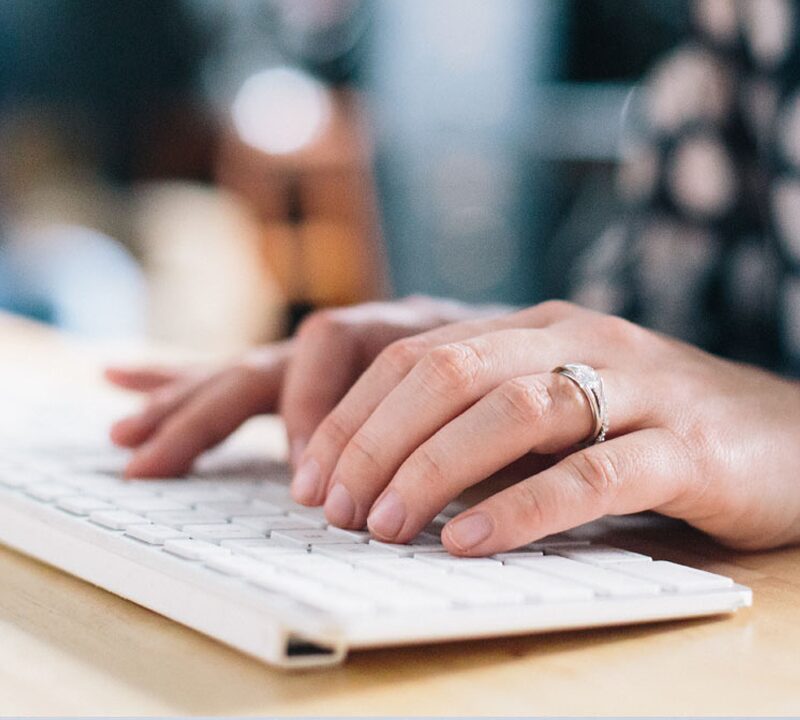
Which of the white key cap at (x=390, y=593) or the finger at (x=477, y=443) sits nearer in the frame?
the white key cap at (x=390, y=593)

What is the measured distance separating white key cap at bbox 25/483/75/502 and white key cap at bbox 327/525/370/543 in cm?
14

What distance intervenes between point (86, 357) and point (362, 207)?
3.17 metres

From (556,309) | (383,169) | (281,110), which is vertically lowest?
(556,309)

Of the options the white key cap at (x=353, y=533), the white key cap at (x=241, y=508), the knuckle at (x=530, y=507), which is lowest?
the white key cap at (x=241, y=508)

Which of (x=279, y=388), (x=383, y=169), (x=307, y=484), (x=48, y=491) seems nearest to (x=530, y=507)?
(x=307, y=484)

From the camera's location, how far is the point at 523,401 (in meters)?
0.51

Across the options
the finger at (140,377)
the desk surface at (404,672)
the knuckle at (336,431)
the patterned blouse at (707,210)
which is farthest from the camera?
the patterned blouse at (707,210)

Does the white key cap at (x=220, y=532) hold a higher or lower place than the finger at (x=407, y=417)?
lower

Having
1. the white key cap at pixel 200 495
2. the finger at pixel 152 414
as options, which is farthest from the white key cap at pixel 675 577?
the finger at pixel 152 414

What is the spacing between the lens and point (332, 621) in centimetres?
36

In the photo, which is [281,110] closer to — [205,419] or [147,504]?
[205,419]

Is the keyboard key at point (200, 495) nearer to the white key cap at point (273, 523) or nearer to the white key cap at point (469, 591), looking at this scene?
the white key cap at point (273, 523)

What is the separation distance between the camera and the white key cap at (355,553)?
17.4 inches

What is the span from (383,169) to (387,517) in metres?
4.05
